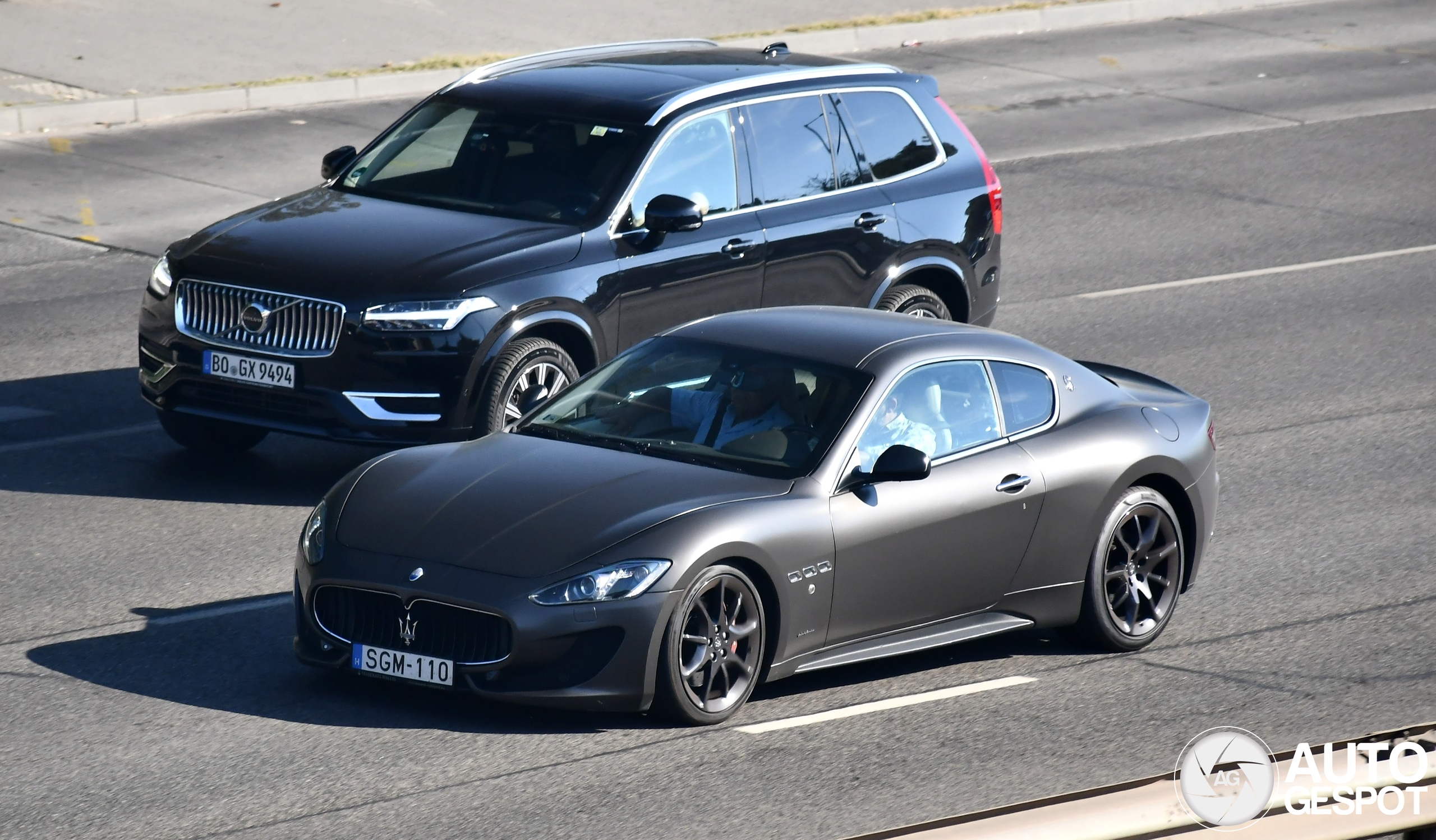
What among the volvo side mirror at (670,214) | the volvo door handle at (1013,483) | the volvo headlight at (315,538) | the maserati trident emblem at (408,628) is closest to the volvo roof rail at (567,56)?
the volvo side mirror at (670,214)

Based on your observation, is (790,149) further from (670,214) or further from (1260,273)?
(1260,273)

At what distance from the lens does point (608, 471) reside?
7469 millimetres

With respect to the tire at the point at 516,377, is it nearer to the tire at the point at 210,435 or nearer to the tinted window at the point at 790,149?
the tire at the point at 210,435

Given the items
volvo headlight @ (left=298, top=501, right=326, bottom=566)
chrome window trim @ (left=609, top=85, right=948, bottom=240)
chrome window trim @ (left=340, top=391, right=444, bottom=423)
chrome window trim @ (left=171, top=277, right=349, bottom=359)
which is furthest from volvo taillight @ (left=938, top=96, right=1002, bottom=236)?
volvo headlight @ (left=298, top=501, right=326, bottom=566)

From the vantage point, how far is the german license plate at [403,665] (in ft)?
22.6

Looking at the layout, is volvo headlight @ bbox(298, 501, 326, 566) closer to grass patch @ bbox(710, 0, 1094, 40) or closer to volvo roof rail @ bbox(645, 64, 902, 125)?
volvo roof rail @ bbox(645, 64, 902, 125)

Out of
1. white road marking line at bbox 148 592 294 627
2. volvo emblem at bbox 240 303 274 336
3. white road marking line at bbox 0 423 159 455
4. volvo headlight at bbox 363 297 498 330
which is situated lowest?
white road marking line at bbox 0 423 159 455

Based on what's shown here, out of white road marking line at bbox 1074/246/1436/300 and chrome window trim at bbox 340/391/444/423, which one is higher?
chrome window trim at bbox 340/391/444/423

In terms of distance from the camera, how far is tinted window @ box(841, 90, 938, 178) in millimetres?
11883

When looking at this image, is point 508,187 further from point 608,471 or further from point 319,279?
point 608,471

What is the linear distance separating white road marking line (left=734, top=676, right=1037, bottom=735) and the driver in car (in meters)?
1.11

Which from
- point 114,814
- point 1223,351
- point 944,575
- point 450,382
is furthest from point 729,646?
point 1223,351

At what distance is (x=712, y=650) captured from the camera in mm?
7113

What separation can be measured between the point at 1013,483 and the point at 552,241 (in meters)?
3.24
